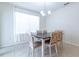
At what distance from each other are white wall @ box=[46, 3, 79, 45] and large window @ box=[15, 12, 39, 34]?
321 mm

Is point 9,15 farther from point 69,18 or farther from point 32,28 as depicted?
point 69,18

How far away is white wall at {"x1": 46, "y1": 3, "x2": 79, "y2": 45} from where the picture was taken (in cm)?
238

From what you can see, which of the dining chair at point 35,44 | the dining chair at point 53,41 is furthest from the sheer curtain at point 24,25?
the dining chair at point 53,41

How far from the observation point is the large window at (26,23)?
224 centimetres

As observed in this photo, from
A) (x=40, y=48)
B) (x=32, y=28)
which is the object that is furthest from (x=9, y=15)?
(x=40, y=48)

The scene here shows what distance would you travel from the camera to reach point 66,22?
243 cm

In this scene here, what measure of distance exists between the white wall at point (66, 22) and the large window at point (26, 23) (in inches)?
12.6

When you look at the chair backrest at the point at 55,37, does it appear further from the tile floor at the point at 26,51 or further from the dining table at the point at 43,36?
the tile floor at the point at 26,51

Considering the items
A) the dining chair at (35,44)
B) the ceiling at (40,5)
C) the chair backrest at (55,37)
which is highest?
the ceiling at (40,5)

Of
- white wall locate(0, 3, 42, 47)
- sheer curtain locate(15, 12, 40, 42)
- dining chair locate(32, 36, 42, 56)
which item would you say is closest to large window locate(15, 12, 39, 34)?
sheer curtain locate(15, 12, 40, 42)

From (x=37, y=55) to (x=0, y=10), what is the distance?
4.40 ft

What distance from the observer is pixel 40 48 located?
7.77ft

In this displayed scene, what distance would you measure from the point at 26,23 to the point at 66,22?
1.00 meters

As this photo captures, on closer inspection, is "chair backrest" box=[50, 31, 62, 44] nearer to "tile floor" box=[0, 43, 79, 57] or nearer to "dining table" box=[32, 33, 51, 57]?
"dining table" box=[32, 33, 51, 57]
